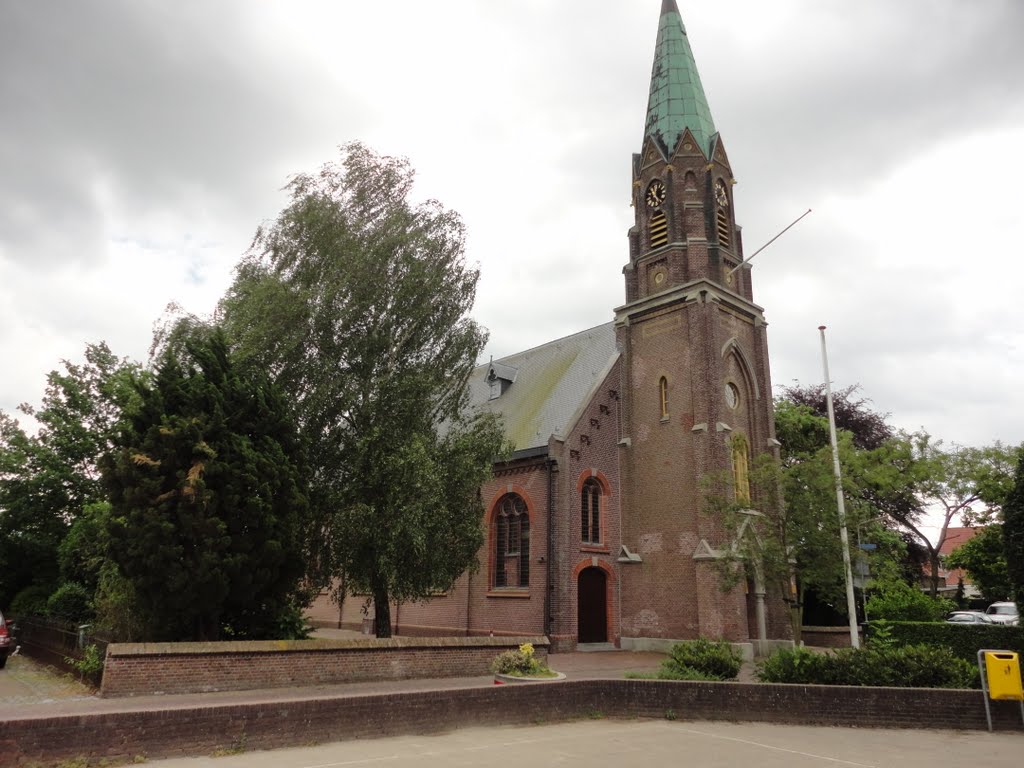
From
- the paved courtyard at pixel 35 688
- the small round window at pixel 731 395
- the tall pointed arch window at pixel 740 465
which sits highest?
the small round window at pixel 731 395

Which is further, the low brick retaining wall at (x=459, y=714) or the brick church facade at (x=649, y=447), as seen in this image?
the brick church facade at (x=649, y=447)

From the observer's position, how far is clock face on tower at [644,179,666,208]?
30.0m

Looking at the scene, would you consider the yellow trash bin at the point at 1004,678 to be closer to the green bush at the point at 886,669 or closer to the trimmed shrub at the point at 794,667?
the green bush at the point at 886,669

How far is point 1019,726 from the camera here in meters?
11.4

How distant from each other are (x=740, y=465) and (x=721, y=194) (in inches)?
453

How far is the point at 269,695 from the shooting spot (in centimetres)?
1327

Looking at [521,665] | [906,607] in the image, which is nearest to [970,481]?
[906,607]

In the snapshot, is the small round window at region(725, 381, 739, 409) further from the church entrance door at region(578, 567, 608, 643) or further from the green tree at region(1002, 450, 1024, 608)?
the green tree at region(1002, 450, 1024, 608)

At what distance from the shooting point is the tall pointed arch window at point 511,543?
86.9ft

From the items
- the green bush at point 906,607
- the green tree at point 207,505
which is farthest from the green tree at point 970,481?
the green tree at point 207,505

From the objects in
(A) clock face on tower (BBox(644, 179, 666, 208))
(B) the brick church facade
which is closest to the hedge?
(B) the brick church facade

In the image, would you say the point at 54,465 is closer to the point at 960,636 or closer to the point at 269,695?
the point at 269,695

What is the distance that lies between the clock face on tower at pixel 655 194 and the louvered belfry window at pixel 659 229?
0.50 meters

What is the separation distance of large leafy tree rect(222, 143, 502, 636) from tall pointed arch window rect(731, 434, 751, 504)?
999 cm
